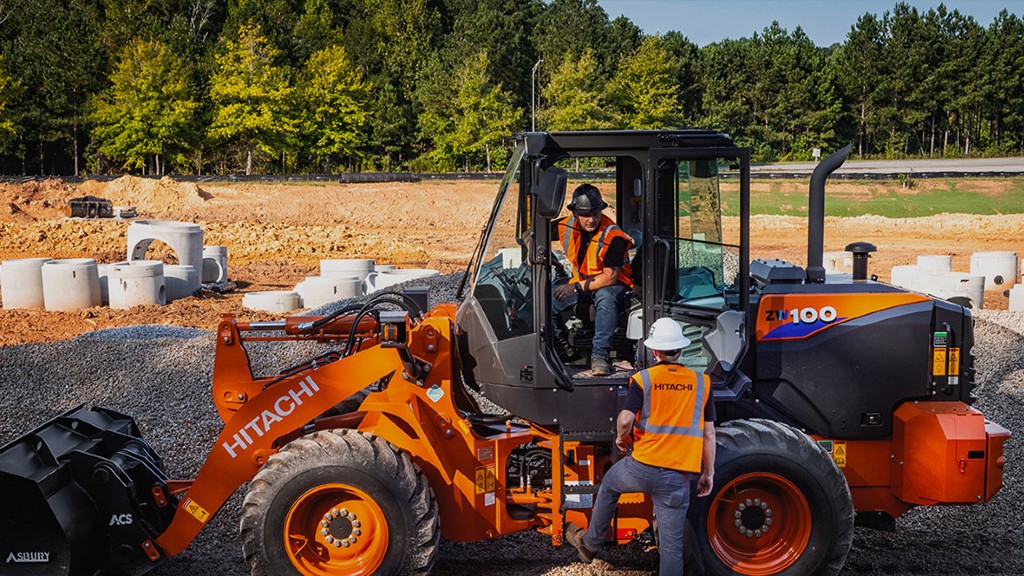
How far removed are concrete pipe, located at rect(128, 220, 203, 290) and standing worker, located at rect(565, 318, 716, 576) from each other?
57.6ft

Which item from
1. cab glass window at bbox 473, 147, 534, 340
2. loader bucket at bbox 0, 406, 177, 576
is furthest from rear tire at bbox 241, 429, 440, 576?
cab glass window at bbox 473, 147, 534, 340

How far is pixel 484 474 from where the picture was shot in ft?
20.9

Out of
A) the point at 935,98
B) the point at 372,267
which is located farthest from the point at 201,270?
the point at 935,98

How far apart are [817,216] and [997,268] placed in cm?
1724

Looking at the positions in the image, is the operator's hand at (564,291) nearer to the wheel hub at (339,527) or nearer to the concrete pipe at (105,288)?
the wheel hub at (339,527)

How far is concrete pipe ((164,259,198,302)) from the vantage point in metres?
20.8

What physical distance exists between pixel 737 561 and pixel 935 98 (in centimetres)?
7052

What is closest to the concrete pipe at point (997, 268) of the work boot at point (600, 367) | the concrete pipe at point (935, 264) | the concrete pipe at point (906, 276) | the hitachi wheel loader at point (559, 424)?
the concrete pipe at point (935, 264)

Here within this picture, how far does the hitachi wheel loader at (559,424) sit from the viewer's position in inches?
238

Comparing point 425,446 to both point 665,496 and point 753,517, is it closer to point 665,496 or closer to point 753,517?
point 665,496

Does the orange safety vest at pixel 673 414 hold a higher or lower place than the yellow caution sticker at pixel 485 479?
higher

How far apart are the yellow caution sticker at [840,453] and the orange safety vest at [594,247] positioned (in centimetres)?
179

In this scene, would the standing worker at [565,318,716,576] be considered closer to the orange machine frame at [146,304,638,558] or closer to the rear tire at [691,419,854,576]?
the rear tire at [691,419,854,576]

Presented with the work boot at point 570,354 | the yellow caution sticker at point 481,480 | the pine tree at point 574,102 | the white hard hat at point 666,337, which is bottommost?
the yellow caution sticker at point 481,480
